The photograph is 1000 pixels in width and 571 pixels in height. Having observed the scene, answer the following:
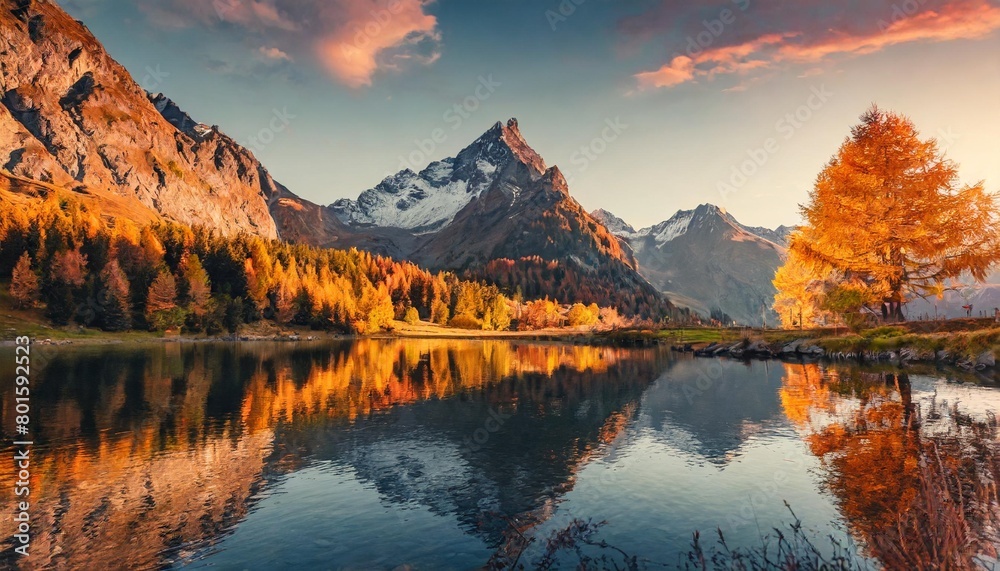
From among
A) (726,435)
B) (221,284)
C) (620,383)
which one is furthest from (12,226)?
(726,435)

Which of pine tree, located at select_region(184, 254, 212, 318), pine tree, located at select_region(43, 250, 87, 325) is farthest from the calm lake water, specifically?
pine tree, located at select_region(184, 254, 212, 318)

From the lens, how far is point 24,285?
114 m

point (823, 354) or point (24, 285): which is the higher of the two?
point (24, 285)

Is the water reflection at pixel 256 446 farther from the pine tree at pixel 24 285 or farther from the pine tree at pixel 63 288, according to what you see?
the pine tree at pixel 24 285

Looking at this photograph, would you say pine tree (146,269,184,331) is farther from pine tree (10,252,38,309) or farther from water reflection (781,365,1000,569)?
water reflection (781,365,1000,569)

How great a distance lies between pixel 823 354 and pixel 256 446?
210 feet

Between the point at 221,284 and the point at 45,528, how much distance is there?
164 m

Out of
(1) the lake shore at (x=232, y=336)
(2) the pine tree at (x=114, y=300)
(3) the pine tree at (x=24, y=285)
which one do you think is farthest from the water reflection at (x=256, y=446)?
(3) the pine tree at (x=24, y=285)

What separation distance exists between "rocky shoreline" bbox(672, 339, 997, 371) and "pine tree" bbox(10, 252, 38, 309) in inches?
5472

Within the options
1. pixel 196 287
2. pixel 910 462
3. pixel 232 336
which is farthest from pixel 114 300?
pixel 910 462

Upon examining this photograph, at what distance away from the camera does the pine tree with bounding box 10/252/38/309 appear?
371 feet

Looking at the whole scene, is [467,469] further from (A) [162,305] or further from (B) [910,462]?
(A) [162,305]

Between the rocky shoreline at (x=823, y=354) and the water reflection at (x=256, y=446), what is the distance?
→ 2546 cm

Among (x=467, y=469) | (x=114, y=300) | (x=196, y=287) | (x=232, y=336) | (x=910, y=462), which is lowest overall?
(x=467, y=469)
